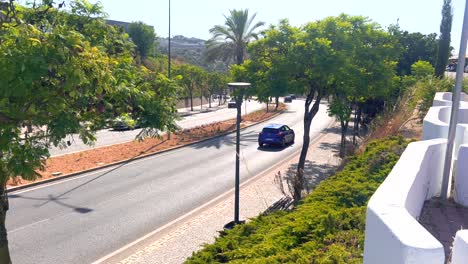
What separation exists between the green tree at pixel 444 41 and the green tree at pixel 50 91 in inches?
1077

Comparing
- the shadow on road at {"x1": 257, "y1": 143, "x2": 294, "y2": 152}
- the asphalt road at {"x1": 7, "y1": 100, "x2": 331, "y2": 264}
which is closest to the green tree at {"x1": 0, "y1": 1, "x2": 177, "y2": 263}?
the asphalt road at {"x1": 7, "y1": 100, "x2": 331, "y2": 264}

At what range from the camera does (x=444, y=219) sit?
223 inches

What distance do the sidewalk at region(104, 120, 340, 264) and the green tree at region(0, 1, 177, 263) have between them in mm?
2877

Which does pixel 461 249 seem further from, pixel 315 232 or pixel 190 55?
pixel 190 55

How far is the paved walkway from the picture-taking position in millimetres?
5098

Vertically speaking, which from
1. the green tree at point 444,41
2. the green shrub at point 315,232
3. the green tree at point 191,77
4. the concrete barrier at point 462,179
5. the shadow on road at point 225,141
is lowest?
the shadow on road at point 225,141

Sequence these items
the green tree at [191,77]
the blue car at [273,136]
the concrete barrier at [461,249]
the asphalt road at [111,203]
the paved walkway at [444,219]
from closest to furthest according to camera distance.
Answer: the concrete barrier at [461,249] < the paved walkway at [444,219] < the asphalt road at [111,203] < the blue car at [273,136] < the green tree at [191,77]

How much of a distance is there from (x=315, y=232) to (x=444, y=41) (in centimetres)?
2855

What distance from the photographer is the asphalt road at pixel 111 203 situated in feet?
33.7

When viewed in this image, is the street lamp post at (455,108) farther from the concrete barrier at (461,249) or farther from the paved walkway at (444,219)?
the concrete barrier at (461,249)

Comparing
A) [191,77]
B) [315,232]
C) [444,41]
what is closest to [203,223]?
[315,232]

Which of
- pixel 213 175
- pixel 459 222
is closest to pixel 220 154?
pixel 213 175

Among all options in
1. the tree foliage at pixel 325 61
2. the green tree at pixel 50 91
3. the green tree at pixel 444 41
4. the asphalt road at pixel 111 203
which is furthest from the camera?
the green tree at pixel 444 41

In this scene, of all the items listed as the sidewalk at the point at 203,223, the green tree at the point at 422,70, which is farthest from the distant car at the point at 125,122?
the green tree at the point at 422,70
